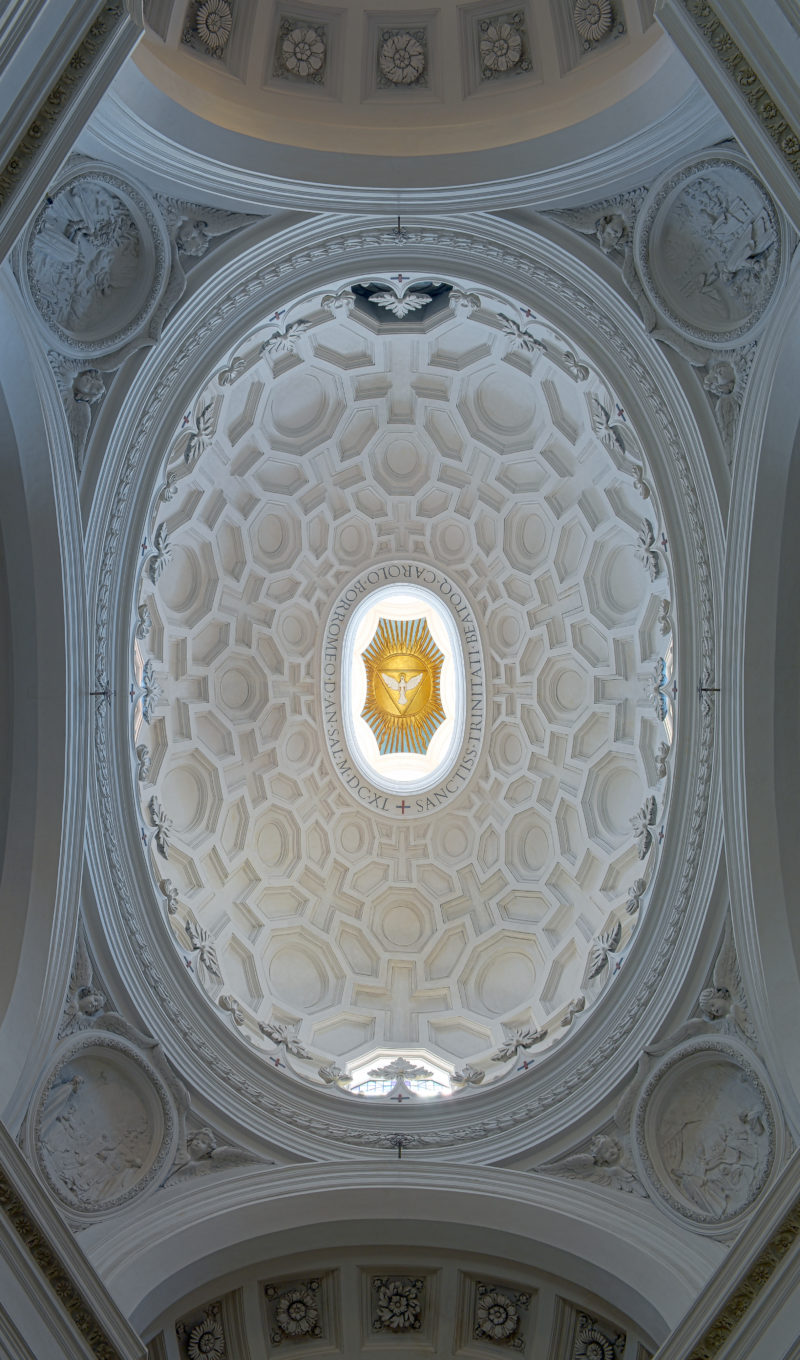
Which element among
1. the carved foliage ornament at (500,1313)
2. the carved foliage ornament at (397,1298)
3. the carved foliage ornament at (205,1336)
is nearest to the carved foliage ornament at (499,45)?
the carved foliage ornament at (500,1313)

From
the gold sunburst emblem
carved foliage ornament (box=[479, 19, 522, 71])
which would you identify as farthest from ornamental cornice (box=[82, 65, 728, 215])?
the gold sunburst emblem

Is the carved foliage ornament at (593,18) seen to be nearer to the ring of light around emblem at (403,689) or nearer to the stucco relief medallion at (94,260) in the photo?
the stucco relief medallion at (94,260)

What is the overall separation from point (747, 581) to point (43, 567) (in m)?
7.85

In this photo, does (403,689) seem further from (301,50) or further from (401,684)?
(301,50)

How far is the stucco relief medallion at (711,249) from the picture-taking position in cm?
1123

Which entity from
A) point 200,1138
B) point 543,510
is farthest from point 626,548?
point 200,1138

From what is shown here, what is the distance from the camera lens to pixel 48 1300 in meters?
10.5

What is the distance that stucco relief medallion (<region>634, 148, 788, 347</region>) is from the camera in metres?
11.2

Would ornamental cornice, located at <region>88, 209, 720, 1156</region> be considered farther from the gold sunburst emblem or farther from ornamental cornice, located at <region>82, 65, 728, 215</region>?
the gold sunburst emblem

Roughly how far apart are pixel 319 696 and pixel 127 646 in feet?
23.8

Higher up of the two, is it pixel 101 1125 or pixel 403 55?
pixel 403 55

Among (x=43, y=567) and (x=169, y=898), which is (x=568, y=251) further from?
(x=169, y=898)

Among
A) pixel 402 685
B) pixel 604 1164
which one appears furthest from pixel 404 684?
pixel 604 1164

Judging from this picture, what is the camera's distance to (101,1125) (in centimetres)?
1323
